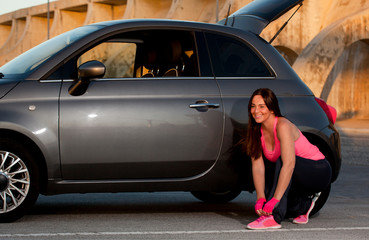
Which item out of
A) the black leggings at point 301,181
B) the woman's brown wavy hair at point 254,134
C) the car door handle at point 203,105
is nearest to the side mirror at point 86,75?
the car door handle at point 203,105

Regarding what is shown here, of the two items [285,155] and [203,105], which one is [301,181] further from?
[203,105]

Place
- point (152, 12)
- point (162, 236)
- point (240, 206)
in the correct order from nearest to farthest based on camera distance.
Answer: point (162, 236), point (240, 206), point (152, 12)

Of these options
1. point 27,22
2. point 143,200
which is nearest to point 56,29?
point 27,22

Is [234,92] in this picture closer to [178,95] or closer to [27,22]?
[178,95]

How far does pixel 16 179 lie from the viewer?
6.19 meters

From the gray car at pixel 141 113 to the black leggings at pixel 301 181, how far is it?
33cm

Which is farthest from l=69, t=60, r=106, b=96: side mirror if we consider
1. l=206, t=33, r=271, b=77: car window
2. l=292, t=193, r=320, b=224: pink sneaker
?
l=292, t=193, r=320, b=224: pink sneaker

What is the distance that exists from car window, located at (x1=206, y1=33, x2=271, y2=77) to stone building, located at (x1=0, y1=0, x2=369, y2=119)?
15.3 meters

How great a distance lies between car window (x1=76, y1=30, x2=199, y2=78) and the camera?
266 inches

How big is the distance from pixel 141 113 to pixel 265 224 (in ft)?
4.42

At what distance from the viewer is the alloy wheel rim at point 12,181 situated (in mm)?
6152

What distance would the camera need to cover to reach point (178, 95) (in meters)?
6.46

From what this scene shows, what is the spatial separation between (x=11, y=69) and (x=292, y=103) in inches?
97.1

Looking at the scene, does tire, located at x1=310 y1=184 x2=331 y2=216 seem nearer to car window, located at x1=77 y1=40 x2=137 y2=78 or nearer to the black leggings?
the black leggings
